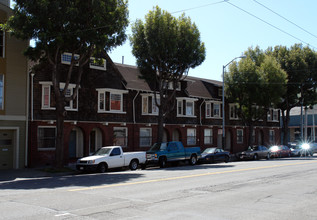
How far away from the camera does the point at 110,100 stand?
1115 inches

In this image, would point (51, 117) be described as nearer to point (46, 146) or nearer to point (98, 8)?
point (46, 146)

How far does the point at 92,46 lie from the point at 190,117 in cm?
1680

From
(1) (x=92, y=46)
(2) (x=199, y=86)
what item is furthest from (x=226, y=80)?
(1) (x=92, y=46)

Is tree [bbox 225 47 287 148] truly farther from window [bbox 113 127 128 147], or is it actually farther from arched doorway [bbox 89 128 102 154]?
arched doorway [bbox 89 128 102 154]

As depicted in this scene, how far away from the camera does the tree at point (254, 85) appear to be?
34969 millimetres

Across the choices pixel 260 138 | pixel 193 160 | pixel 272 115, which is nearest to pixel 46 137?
pixel 193 160

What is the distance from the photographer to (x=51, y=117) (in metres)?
24.6

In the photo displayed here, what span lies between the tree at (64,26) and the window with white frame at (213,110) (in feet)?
61.4

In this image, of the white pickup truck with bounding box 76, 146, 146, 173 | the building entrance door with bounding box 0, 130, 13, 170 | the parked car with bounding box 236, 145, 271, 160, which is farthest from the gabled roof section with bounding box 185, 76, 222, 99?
the building entrance door with bounding box 0, 130, 13, 170

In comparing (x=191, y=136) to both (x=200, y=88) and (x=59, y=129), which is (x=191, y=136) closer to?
(x=200, y=88)

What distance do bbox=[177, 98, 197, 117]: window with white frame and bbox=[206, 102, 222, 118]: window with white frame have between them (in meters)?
2.89

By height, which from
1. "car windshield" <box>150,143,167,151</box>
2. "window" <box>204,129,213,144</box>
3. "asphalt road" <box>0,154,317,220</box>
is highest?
"window" <box>204,129,213,144</box>

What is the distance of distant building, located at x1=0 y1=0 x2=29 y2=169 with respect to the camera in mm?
22266

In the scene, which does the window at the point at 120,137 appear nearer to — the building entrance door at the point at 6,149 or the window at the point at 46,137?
the window at the point at 46,137
